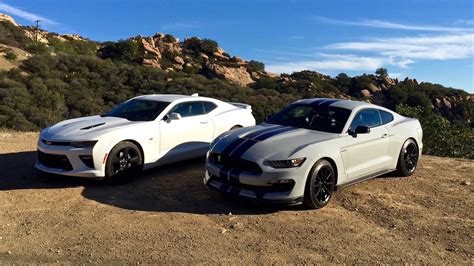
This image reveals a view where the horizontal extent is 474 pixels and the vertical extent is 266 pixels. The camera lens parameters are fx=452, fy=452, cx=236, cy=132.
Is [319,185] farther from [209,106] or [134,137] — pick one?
[209,106]

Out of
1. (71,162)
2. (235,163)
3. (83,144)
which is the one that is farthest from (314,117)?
(71,162)

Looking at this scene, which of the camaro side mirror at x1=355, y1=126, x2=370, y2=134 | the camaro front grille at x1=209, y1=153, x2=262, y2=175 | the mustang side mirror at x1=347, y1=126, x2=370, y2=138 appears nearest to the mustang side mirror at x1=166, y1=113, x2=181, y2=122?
the camaro front grille at x1=209, y1=153, x2=262, y2=175

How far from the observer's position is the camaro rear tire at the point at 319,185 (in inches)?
237

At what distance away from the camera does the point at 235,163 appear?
6191 mm

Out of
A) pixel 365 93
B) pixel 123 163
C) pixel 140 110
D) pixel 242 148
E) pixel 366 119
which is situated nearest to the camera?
pixel 242 148

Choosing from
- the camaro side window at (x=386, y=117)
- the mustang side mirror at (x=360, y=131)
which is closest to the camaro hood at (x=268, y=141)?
the mustang side mirror at (x=360, y=131)

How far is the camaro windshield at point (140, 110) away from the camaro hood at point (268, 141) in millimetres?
1696

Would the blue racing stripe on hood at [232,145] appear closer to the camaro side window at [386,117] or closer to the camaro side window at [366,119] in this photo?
the camaro side window at [366,119]

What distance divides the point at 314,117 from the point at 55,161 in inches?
160

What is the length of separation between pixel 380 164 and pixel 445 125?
61.2 feet

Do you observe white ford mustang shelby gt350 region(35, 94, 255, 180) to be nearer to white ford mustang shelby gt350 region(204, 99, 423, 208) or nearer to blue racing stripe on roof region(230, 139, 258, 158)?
white ford mustang shelby gt350 region(204, 99, 423, 208)

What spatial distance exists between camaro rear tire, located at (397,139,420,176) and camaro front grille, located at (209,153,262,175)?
330cm

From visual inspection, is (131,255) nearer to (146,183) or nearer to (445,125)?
(146,183)

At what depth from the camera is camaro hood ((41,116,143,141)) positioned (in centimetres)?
680
